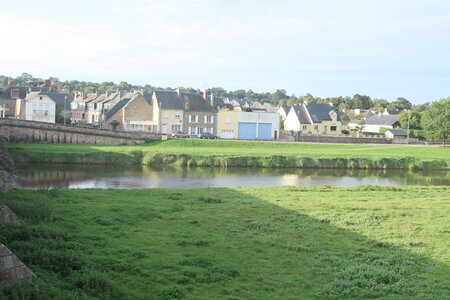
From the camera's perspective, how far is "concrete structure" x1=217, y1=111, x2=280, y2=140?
71062 millimetres

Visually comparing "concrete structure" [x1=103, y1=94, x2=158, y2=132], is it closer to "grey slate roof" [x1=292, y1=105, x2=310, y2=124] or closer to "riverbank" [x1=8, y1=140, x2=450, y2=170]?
"riverbank" [x1=8, y1=140, x2=450, y2=170]

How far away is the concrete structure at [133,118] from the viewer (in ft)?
220

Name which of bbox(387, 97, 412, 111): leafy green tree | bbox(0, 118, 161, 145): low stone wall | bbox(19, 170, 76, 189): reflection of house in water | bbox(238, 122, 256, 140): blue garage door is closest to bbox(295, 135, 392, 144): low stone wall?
bbox(238, 122, 256, 140): blue garage door

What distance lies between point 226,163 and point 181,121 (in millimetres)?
28858

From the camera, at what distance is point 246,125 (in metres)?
71.7

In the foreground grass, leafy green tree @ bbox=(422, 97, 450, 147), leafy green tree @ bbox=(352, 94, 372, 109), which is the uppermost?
leafy green tree @ bbox=(352, 94, 372, 109)

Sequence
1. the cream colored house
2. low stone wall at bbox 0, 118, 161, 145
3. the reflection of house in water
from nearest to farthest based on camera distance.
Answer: the reflection of house in water → low stone wall at bbox 0, 118, 161, 145 → the cream colored house

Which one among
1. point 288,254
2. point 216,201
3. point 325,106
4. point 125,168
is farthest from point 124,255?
point 325,106

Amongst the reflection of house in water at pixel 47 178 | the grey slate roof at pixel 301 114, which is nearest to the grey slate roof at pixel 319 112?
the grey slate roof at pixel 301 114

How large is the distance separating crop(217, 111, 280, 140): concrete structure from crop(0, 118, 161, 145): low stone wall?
57.1 ft

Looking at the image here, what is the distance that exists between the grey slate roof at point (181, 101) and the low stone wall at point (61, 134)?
44.3 feet

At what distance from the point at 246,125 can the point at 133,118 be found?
1704cm

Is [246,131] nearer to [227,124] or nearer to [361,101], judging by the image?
[227,124]

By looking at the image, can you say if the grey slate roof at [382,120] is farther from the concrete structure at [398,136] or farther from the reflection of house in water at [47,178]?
the reflection of house in water at [47,178]
